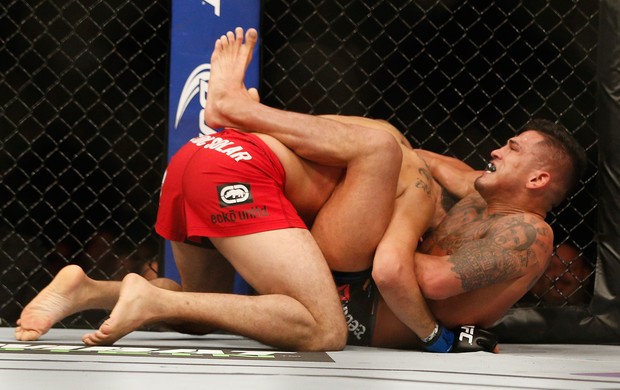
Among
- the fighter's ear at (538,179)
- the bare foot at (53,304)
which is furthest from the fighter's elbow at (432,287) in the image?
the bare foot at (53,304)

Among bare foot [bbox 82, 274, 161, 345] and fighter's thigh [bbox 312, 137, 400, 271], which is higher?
fighter's thigh [bbox 312, 137, 400, 271]

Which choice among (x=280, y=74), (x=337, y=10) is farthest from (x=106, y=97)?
(x=337, y=10)

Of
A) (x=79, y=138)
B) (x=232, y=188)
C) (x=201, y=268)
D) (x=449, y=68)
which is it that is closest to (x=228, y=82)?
(x=232, y=188)

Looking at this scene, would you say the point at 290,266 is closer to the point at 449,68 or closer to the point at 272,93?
the point at 272,93

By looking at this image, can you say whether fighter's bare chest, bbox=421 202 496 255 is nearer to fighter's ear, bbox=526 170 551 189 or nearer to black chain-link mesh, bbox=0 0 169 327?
fighter's ear, bbox=526 170 551 189

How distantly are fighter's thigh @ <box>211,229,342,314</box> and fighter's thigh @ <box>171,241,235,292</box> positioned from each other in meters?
0.35

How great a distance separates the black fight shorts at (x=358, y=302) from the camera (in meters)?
2.21

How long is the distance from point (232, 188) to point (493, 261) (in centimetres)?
65

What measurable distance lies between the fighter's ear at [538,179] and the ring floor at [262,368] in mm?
440

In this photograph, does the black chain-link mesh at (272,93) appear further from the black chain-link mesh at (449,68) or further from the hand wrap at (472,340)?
the hand wrap at (472,340)

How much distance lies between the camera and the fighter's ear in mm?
2287

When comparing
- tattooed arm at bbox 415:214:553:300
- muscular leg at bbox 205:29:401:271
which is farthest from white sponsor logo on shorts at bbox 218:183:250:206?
tattooed arm at bbox 415:214:553:300

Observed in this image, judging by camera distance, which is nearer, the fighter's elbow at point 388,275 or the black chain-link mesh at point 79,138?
the fighter's elbow at point 388,275

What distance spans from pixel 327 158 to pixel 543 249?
58 cm
